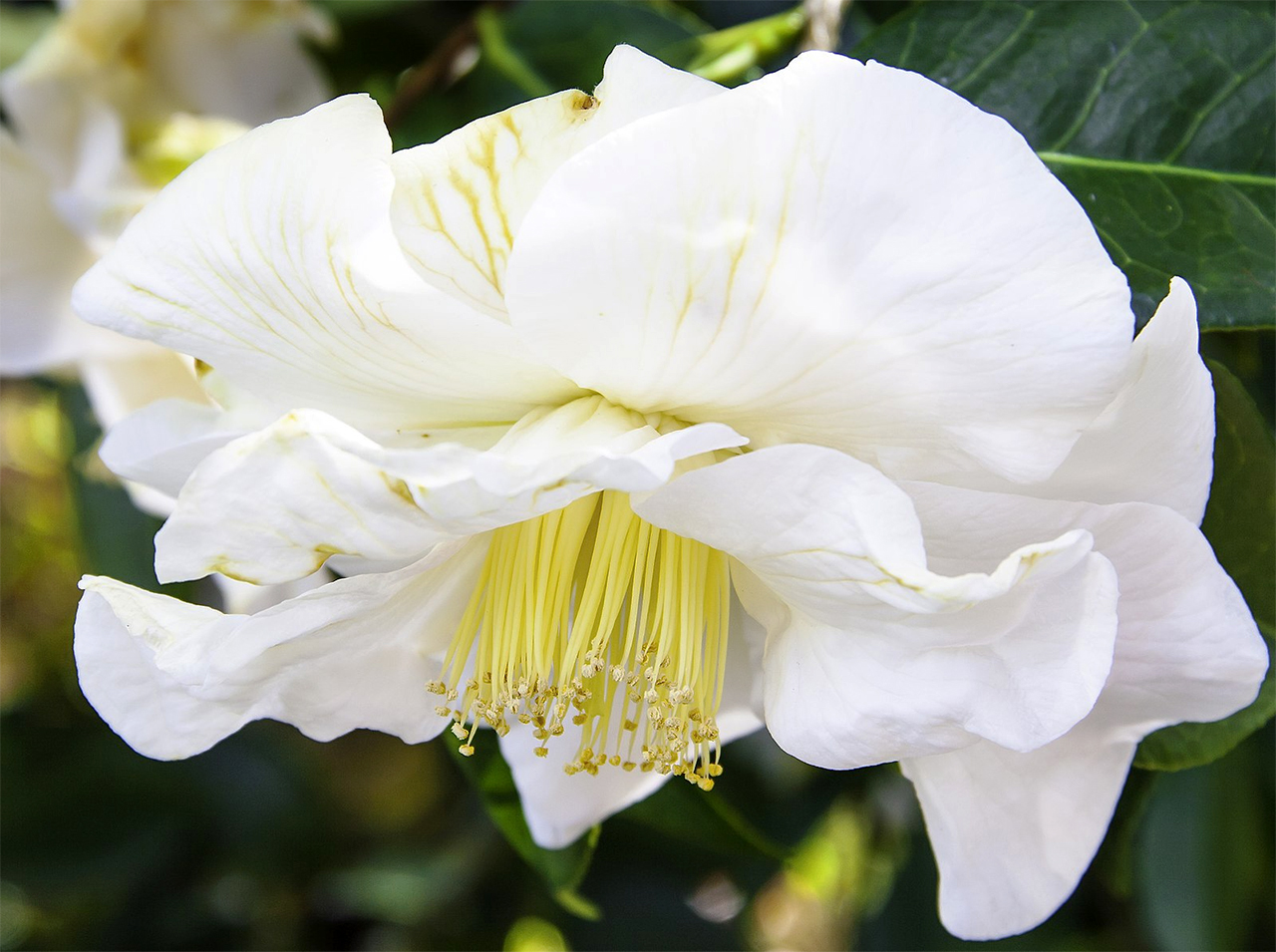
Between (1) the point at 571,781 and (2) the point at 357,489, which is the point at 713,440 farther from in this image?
(1) the point at 571,781

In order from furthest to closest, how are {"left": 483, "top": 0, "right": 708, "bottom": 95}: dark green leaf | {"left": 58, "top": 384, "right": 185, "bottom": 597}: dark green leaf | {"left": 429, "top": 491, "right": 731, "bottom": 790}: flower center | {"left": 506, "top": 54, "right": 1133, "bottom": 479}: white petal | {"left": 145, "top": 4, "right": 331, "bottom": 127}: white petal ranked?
{"left": 58, "top": 384, "right": 185, "bottom": 597}: dark green leaf < {"left": 145, "top": 4, "right": 331, "bottom": 127}: white petal < {"left": 483, "top": 0, "right": 708, "bottom": 95}: dark green leaf < {"left": 429, "top": 491, "right": 731, "bottom": 790}: flower center < {"left": 506, "top": 54, "right": 1133, "bottom": 479}: white petal

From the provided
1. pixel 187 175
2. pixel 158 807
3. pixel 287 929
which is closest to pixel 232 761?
pixel 158 807

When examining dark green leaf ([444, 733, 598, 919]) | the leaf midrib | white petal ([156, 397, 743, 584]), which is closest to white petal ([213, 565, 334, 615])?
dark green leaf ([444, 733, 598, 919])

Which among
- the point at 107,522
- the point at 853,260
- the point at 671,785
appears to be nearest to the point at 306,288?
the point at 853,260

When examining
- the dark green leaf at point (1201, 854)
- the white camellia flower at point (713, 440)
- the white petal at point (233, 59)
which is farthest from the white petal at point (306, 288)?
the dark green leaf at point (1201, 854)

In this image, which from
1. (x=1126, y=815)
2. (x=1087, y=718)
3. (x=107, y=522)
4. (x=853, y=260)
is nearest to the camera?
(x=853, y=260)

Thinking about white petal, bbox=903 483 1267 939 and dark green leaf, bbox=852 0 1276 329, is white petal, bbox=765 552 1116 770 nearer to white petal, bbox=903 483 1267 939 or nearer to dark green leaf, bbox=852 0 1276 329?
white petal, bbox=903 483 1267 939

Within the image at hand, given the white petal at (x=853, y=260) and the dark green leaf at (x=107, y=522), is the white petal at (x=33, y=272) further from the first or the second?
the white petal at (x=853, y=260)
